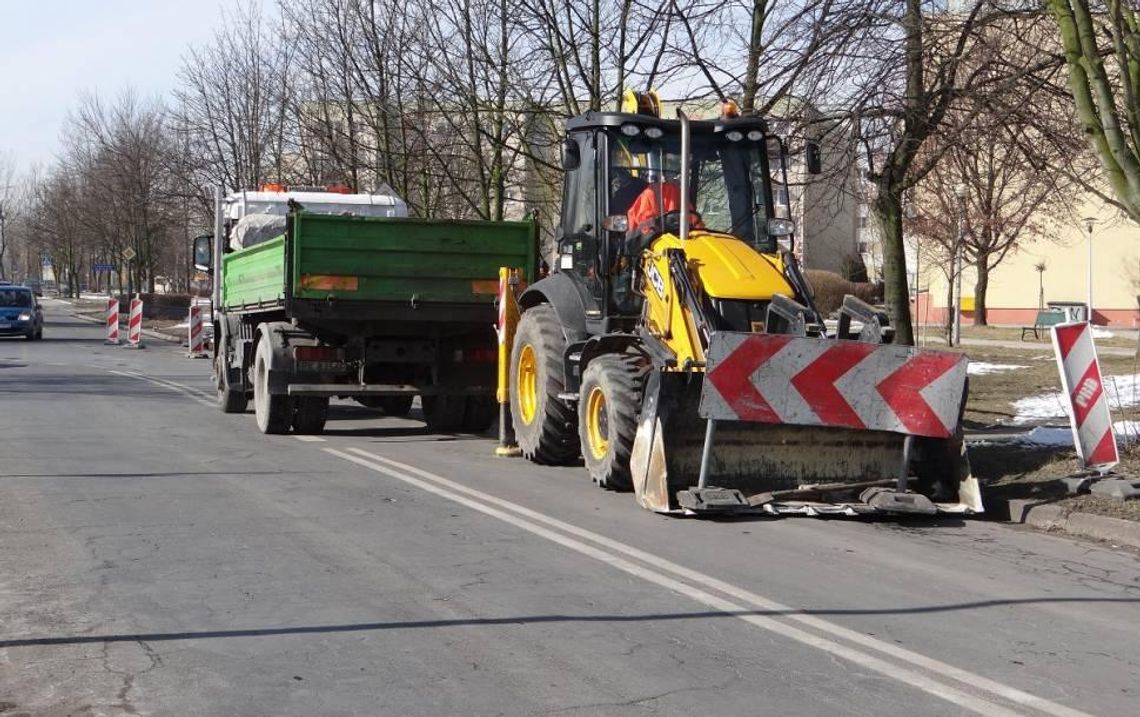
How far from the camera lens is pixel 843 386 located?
32.8 ft

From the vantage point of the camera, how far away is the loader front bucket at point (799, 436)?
32.3 feet

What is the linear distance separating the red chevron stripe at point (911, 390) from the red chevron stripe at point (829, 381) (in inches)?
11.7

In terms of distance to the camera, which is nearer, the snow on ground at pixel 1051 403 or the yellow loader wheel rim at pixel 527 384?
the yellow loader wheel rim at pixel 527 384

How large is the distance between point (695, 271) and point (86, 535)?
4960 millimetres

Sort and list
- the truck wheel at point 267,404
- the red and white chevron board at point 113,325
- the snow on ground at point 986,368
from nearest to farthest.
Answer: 1. the truck wheel at point 267,404
2. the snow on ground at point 986,368
3. the red and white chevron board at point 113,325

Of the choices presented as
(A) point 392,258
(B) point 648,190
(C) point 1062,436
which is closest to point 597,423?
(B) point 648,190

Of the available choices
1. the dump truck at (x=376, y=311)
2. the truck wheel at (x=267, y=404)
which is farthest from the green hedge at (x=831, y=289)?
the truck wheel at (x=267, y=404)

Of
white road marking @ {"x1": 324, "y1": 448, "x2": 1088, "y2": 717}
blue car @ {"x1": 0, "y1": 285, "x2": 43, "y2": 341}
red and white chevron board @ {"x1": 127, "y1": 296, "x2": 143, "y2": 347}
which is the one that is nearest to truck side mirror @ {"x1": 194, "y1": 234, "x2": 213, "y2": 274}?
white road marking @ {"x1": 324, "y1": 448, "x2": 1088, "y2": 717}

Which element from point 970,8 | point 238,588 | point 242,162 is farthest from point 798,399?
point 242,162

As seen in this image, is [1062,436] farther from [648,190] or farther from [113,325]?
[113,325]

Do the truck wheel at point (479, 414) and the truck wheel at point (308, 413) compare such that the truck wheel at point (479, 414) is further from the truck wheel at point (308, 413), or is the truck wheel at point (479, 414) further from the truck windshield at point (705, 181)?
the truck windshield at point (705, 181)

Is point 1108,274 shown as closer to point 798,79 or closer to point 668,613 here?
point 798,79

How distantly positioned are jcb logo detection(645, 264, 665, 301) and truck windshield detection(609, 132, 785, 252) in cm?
74

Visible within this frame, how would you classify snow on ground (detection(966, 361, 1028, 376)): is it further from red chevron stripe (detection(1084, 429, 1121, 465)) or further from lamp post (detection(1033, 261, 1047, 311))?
lamp post (detection(1033, 261, 1047, 311))
